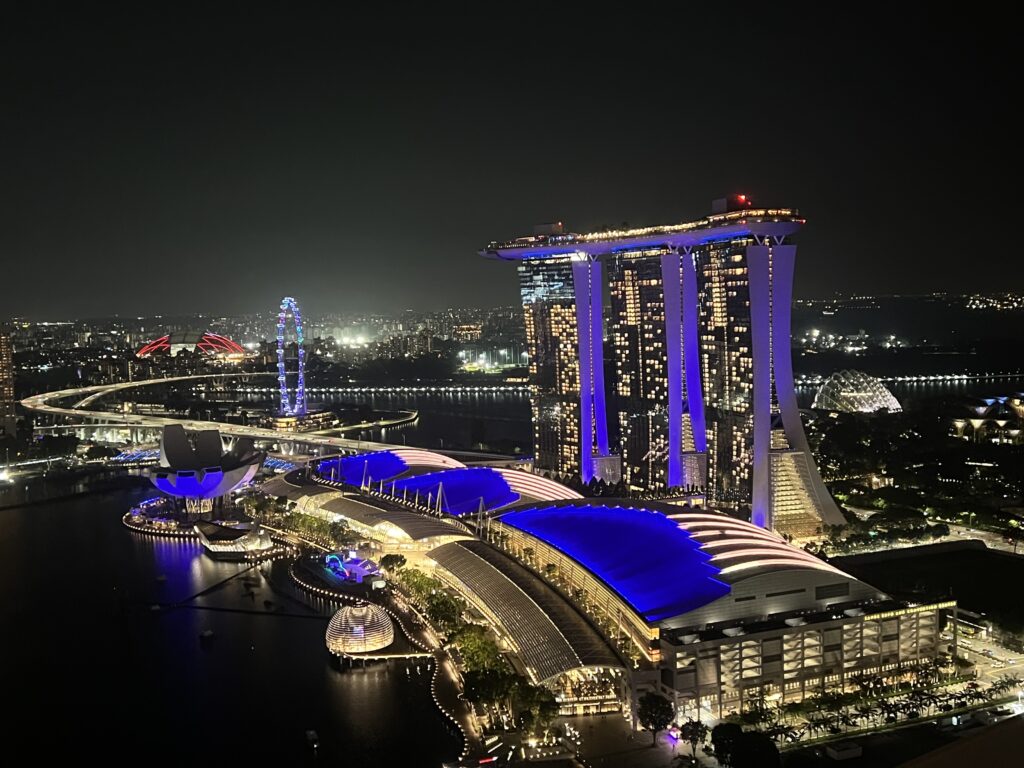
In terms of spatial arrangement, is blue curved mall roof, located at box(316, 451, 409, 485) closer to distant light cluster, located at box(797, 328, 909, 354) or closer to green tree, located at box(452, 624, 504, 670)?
green tree, located at box(452, 624, 504, 670)

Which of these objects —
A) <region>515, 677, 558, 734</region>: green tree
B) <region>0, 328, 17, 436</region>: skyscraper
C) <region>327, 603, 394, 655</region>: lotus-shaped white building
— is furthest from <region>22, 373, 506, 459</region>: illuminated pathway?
<region>515, 677, 558, 734</region>: green tree

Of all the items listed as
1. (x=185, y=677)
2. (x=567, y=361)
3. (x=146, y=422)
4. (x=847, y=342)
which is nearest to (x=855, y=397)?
(x=567, y=361)

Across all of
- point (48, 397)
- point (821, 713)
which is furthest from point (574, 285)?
point (48, 397)

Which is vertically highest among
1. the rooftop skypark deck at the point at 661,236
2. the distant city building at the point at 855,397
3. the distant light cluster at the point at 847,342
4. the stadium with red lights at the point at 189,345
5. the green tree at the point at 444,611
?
the rooftop skypark deck at the point at 661,236

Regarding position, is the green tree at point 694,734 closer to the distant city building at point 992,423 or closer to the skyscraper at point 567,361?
the skyscraper at point 567,361

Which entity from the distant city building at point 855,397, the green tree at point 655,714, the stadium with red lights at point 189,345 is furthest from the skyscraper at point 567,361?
the stadium with red lights at point 189,345
